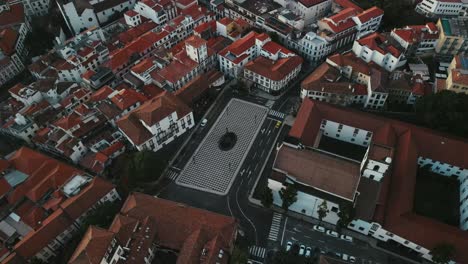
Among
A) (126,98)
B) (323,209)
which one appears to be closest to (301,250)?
(323,209)

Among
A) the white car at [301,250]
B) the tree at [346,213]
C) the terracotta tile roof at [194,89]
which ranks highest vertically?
the terracotta tile roof at [194,89]

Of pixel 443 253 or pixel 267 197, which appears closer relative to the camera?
pixel 443 253

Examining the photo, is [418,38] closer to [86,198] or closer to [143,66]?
[143,66]

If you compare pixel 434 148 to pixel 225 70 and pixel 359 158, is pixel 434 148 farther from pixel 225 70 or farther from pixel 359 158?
pixel 225 70

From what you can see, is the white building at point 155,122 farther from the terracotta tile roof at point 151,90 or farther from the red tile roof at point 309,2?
the red tile roof at point 309,2

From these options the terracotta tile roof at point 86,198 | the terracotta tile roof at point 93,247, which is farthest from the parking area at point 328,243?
the terracotta tile roof at point 86,198

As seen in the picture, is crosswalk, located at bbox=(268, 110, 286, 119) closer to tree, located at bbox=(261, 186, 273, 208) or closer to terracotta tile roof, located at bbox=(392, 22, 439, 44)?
tree, located at bbox=(261, 186, 273, 208)

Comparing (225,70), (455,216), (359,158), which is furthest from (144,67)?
(455,216)
